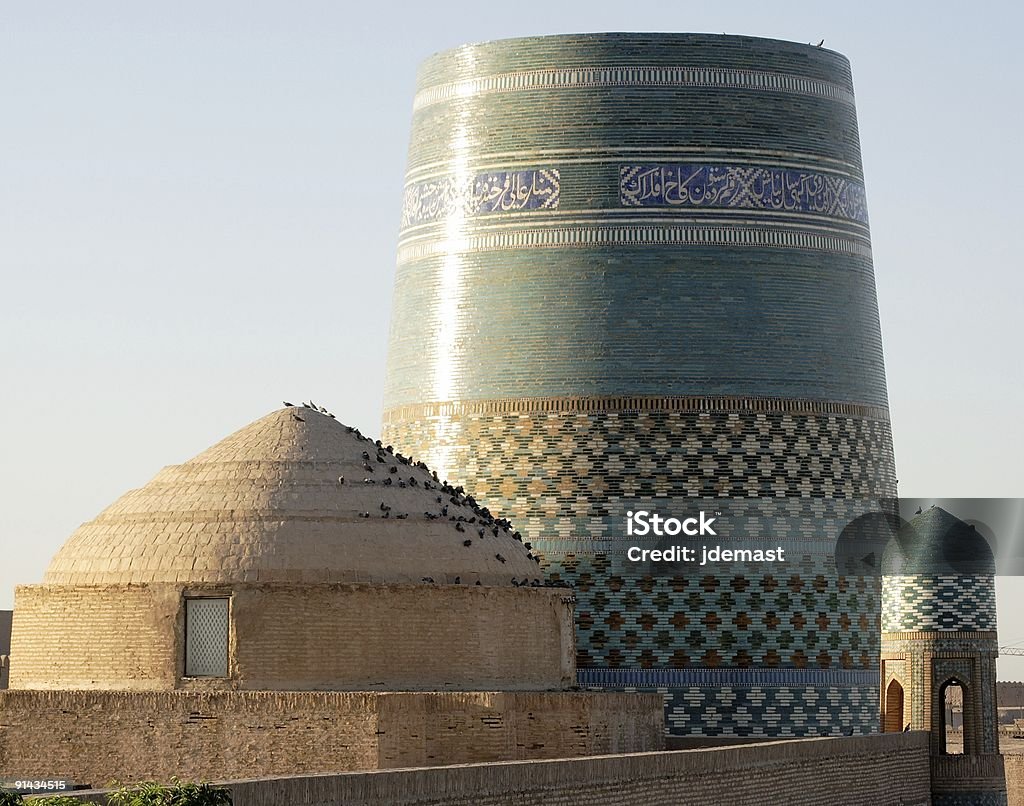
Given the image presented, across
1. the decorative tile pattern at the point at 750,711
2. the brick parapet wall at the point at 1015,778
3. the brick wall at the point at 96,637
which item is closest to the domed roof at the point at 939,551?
the decorative tile pattern at the point at 750,711

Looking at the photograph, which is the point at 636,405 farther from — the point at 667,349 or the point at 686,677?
the point at 686,677

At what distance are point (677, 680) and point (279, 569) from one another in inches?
182

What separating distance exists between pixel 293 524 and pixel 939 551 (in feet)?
20.2

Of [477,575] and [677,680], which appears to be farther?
[677,680]

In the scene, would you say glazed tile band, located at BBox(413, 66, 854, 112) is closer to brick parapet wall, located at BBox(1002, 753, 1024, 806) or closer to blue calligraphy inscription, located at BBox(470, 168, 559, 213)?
blue calligraphy inscription, located at BBox(470, 168, 559, 213)

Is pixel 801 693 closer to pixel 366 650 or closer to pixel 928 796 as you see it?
pixel 928 796

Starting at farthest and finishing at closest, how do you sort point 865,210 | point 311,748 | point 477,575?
point 865,210
point 477,575
point 311,748

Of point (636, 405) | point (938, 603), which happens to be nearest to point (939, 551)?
point (938, 603)

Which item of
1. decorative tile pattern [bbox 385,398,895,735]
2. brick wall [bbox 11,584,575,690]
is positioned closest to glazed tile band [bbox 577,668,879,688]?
decorative tile pattern [bbox 385,398,895,735]

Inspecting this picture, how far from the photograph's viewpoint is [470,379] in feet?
62.7

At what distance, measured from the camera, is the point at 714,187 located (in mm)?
18938

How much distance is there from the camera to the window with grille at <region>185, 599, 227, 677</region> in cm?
1473

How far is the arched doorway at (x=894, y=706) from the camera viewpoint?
19.5 meters

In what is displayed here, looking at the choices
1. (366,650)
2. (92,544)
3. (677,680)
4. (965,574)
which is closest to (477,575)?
(366,650)
